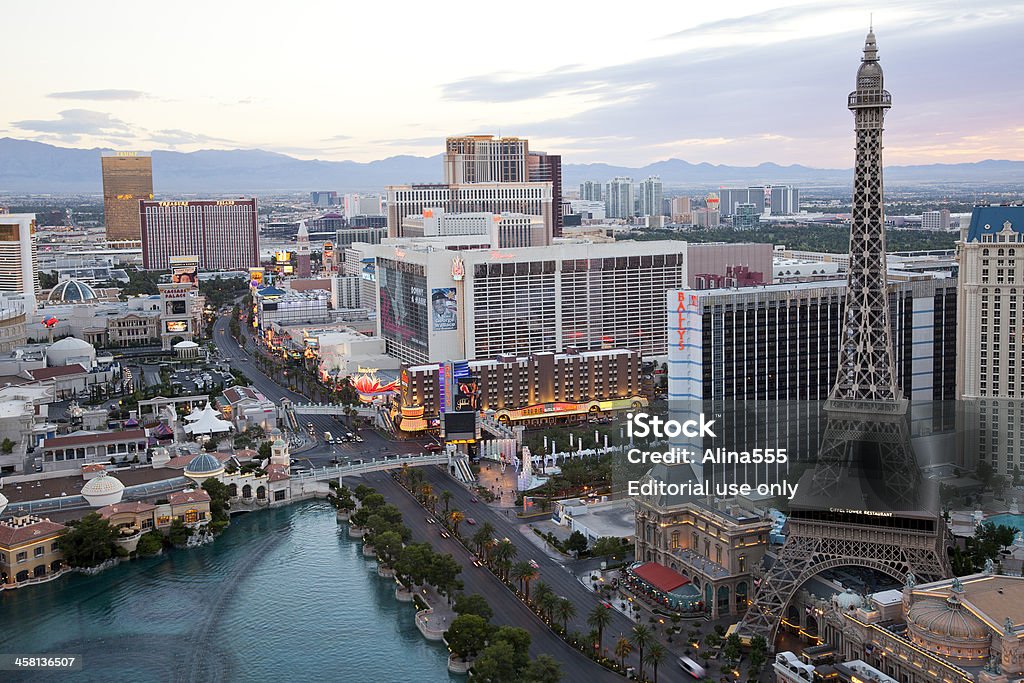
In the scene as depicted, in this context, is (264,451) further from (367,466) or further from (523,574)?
(523,574)

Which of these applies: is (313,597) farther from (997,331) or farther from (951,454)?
(997,331)

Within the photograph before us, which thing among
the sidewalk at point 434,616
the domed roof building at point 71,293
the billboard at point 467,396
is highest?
the domed roof building at point 71,293

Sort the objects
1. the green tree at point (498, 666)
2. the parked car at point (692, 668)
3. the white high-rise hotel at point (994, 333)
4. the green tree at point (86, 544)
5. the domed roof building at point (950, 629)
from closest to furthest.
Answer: the domed roof building at point (950, 629) < the green tree at point (498, 666) < the parked car at point (692, 668) < the green tree at point (86, 544) < the white high-rise hotel at point (994, 333)

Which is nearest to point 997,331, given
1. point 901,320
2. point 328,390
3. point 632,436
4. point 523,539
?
point 901,320

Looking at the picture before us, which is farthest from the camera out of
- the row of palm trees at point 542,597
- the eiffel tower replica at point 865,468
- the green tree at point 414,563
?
the green tree at point 414,563

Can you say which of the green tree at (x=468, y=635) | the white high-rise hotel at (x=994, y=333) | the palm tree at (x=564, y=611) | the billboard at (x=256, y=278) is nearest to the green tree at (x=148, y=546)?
the green tree at (x=468, y=635)

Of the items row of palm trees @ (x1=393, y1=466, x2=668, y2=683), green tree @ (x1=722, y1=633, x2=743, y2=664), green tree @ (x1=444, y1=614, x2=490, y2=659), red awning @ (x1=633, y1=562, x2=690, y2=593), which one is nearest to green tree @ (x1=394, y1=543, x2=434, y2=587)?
row of palm trees @ (x1=393, y1=466, x2=668, y2=683)

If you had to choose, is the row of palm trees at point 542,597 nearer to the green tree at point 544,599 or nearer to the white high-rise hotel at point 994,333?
the green tree at point 544,599
